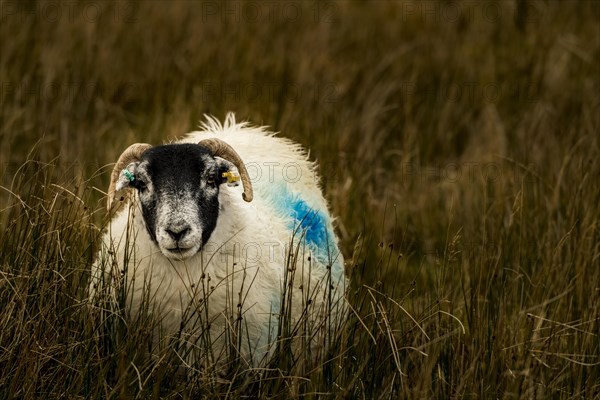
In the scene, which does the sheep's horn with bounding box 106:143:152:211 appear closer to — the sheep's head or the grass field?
the sheep's head

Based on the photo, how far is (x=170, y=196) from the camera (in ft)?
13.0

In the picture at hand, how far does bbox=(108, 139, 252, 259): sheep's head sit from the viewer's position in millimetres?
3904

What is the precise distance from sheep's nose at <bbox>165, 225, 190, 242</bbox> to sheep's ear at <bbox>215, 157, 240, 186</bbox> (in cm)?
37

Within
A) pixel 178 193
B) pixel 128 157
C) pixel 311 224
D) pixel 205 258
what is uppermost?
pixel 128 157

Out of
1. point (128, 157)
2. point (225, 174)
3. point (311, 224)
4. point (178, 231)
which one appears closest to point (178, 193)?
point (178, 231)

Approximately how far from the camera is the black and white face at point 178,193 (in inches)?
154

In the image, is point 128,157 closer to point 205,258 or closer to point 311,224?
point 205,258

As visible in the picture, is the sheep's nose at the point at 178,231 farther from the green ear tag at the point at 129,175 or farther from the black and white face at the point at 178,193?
the green ear tag at the point at 129,175

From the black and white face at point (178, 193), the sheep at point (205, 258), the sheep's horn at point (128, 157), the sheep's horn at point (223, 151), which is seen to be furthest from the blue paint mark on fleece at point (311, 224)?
the sheep's horn at point (128, 157)

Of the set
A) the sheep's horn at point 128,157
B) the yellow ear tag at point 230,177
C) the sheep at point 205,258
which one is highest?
the sheep's horn at point 128,157

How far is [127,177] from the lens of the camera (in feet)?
13.5

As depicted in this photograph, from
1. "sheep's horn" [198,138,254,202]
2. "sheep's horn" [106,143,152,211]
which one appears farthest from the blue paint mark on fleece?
"sheep's horn" [106,143,152,211]

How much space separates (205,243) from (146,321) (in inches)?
16.7

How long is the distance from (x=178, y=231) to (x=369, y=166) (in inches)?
118
